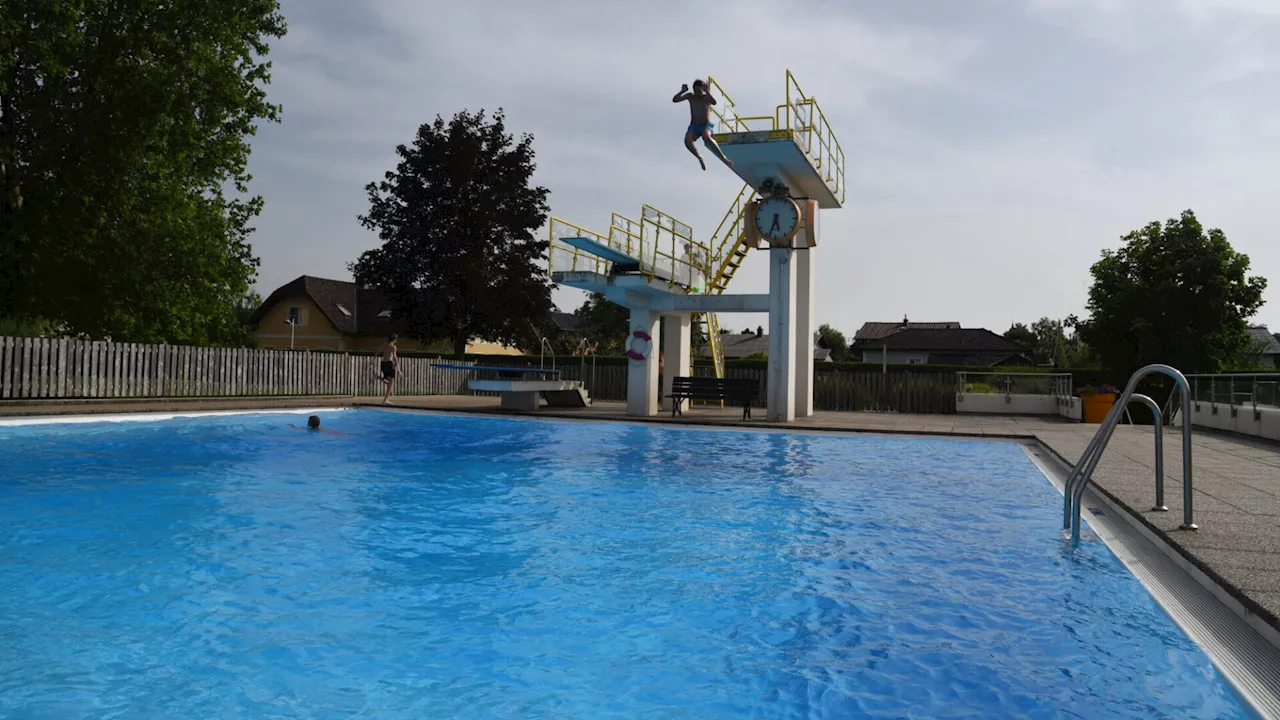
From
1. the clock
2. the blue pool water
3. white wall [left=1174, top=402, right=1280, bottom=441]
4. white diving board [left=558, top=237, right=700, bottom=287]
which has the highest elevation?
the clock

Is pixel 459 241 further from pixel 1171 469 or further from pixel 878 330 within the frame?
pixel 878 330

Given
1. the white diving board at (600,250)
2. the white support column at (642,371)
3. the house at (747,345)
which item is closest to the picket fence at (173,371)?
A: the white diving board at (600,250)

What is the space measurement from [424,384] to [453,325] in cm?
1022

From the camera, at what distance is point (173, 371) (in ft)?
74.5

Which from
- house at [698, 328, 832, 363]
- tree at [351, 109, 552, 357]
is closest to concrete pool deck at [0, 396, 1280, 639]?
tree at [351, 109, 552, 357]

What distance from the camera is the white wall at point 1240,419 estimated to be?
15.5 m

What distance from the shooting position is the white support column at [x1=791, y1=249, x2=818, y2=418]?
22516 mm

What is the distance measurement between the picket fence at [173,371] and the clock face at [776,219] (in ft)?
52.3

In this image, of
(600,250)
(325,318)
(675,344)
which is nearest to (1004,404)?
(675,344)

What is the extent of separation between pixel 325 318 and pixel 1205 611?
60.4 m

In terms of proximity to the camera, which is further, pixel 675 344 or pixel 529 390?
pixel 675 344

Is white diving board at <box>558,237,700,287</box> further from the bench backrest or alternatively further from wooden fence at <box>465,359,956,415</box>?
wooden fence at <box>465,359,956,415</box>

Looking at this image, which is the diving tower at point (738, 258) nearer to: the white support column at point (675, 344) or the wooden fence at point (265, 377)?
the white support column at point (675, 344)

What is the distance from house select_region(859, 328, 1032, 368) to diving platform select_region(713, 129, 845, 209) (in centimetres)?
6607
